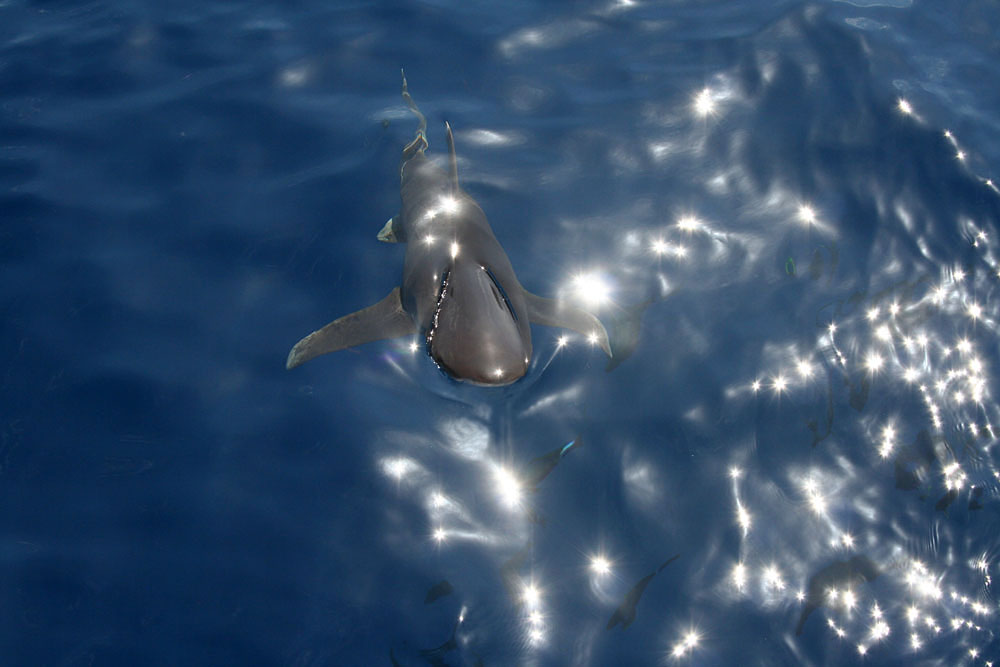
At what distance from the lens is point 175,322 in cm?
765

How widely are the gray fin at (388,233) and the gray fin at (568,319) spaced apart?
77.7 inches

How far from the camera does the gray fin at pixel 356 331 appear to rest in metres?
7.25

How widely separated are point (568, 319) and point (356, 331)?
91.7 inches

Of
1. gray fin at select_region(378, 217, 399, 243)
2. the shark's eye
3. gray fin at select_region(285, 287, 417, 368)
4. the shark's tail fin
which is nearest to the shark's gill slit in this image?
gray fin at select_region(285, 287, 417, 368)

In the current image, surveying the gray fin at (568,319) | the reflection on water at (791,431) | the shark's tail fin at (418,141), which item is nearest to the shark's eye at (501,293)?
the gray fin at (568,319)

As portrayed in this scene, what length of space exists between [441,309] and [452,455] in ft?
5.03

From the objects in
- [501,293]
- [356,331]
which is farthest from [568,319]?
[356,331]

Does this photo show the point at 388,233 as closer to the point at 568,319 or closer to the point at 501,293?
the point at 501,293

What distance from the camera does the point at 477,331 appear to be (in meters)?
6.77

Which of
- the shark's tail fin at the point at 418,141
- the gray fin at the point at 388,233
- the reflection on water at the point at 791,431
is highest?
the shark's tail fin at the point at 418,141

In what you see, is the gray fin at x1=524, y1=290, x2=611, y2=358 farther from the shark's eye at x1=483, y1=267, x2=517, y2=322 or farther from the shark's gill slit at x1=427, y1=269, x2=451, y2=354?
the shark's gill slit at x1=427, y1=269, x2=451, y2=354

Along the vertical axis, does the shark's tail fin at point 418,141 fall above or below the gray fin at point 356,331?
above

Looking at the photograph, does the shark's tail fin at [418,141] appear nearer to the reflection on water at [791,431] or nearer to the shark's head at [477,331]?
the reflection on water at [791,431]

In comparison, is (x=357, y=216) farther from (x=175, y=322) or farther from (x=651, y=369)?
(x=651, y=369)
